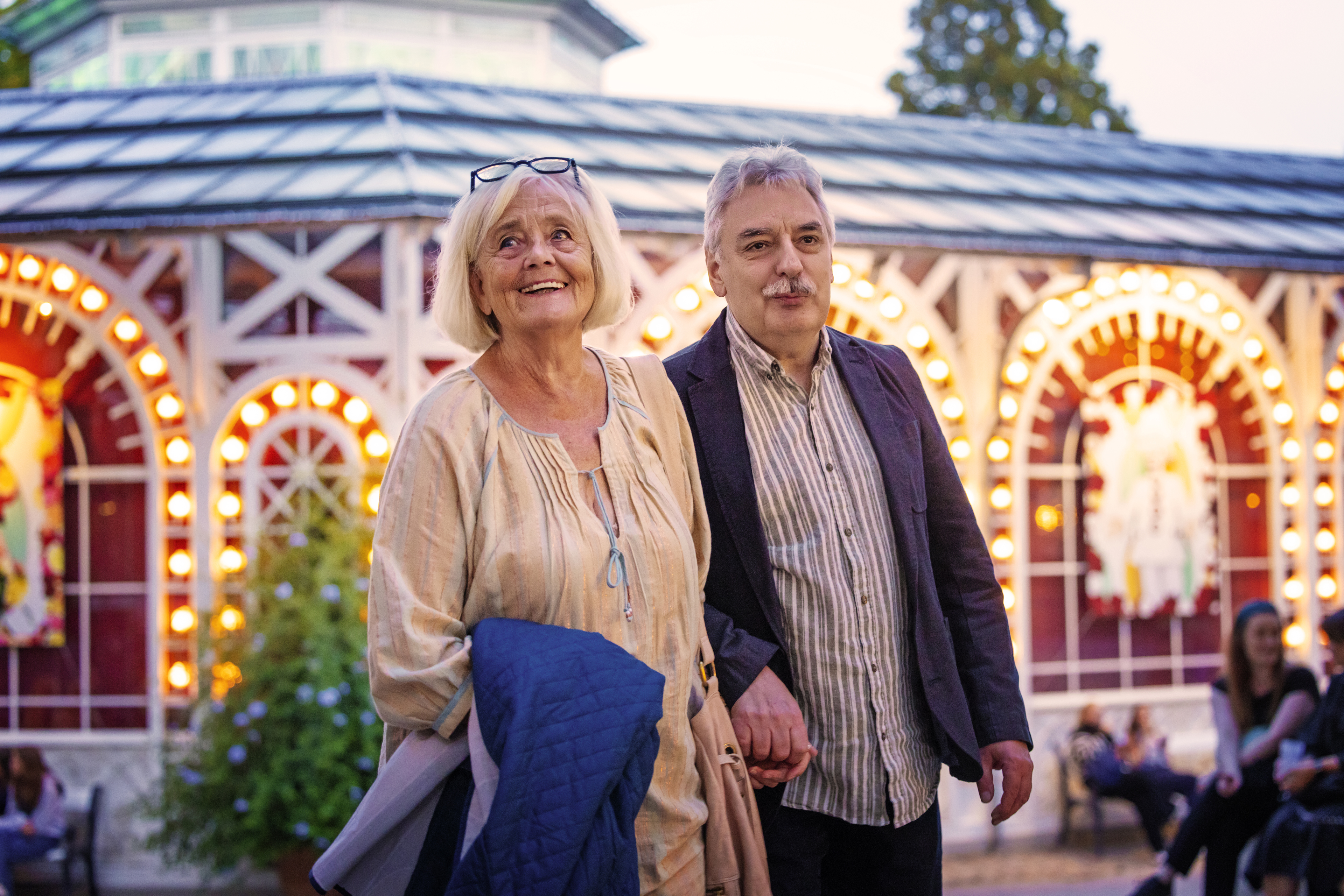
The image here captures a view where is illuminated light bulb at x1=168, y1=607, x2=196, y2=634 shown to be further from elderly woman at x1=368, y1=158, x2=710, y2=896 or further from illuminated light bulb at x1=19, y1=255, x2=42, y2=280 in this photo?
elderly woman at x1=368, y1=158, x2=710, y2=896

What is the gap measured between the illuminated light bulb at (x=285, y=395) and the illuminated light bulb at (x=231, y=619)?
118cm

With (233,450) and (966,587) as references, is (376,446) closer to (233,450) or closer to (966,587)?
(233,450)

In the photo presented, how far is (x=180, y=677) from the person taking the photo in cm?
641

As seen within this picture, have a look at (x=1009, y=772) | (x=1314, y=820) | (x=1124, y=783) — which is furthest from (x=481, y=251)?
(x=1124, y=783)

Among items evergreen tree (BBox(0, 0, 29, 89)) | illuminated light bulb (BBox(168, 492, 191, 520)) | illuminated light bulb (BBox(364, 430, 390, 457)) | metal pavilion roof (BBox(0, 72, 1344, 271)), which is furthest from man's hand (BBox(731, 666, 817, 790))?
evergreen tree (BBox(0, 0, 29, 89))

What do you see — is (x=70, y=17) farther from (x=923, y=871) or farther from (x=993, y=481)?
(x=923, y=871)

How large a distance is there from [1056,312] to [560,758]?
652cm

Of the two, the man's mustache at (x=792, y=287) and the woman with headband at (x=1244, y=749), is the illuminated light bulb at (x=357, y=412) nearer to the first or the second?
the man's mustache at (x=792, y=287)

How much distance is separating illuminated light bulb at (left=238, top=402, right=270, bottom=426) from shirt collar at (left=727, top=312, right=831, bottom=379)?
464 centimetres

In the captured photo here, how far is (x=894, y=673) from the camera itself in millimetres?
2355

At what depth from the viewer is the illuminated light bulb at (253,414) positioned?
6391 mm

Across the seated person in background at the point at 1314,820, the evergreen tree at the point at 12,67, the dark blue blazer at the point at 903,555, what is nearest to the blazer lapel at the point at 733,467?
the dark blue blazer at the point at 903,555

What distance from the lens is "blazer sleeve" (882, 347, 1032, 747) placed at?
8.07ft

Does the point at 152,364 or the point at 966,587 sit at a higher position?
the point at 152,364
